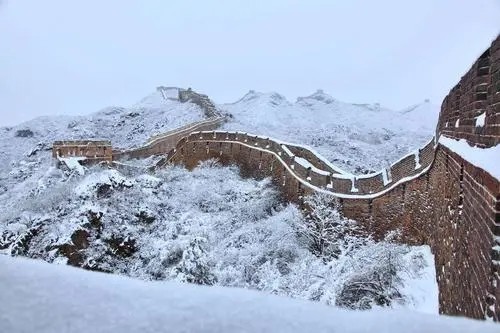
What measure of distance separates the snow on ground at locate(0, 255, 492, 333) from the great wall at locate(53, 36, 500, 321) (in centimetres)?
237

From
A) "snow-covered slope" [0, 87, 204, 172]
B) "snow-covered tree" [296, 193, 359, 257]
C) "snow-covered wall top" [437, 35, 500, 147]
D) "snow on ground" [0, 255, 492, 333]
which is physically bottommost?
"snow-covered tree" [296, 193, 359, 257]

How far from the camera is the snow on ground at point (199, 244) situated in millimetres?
12711

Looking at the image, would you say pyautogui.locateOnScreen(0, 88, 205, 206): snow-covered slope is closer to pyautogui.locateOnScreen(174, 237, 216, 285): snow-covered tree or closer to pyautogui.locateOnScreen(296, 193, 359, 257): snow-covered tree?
pyautogui.locateOnScreen(296, 193, 359, 257): snow-covered tree

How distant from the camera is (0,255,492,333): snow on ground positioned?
205 centimetres

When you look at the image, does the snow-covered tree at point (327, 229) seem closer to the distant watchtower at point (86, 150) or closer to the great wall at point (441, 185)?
the great wall at point (441, 185)

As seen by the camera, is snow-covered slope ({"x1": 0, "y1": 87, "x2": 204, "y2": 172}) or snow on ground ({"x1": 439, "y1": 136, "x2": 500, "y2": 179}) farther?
snow-covered slope ({"x1": 0, "y1": 87, "x2": 204, "y2": 172})

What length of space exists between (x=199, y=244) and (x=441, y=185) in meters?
7.02

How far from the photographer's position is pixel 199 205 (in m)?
22.3

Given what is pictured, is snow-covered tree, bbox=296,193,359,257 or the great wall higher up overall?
the great wall

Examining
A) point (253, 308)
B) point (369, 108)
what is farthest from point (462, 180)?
point (369, 108)

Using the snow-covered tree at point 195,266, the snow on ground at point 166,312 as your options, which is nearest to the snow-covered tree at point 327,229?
the snow-covered tree at point 195,266

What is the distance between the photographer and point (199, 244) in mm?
15336

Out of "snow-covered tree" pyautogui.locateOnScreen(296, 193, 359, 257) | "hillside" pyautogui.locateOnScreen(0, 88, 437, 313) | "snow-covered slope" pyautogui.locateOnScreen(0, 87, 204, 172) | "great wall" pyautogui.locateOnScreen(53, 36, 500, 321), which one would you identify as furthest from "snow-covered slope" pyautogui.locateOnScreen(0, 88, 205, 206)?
"snow-covered tree" pyautogui.locateOnScreen(296, 193, 359, 257)

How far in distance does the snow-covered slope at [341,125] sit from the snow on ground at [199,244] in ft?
41.8
